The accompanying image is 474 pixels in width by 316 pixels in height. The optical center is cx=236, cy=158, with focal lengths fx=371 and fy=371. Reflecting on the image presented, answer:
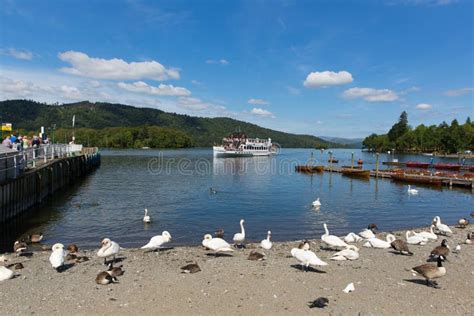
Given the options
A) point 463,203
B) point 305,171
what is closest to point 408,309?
point 463,203

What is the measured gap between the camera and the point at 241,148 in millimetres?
135875

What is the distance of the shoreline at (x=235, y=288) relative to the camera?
859cm

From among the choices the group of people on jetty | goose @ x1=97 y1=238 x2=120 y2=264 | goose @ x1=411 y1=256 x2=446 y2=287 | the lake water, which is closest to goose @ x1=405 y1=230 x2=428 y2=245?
the group of people on jetty

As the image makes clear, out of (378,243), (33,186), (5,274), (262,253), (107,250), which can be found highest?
(33,186)

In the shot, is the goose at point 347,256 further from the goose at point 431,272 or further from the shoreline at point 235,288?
the goose at point 431,272

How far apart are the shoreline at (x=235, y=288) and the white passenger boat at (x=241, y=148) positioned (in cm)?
11945

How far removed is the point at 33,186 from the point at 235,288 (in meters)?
21.9

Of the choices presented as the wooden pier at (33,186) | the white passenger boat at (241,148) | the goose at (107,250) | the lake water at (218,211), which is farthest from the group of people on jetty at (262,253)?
the white passenger boat at (241,148)

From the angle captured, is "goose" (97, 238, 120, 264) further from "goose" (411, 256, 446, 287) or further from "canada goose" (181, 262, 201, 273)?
"goose" (411, 256, 446, 287)

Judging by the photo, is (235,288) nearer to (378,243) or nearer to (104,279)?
(104,279)

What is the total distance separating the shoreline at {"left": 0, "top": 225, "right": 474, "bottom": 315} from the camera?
8594 mm

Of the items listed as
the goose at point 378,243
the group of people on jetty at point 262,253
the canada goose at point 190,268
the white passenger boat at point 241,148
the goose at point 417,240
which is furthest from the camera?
the white passenger boat at point 241,148

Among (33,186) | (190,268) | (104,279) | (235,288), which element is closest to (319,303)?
(235,288)

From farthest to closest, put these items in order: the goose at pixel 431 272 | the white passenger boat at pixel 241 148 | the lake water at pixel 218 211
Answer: the white passenger boat at pixel 241 148 < the lake water at pixel 218 211 < the goose at pixel 431 272
